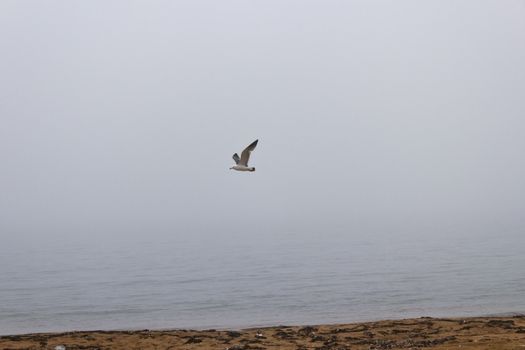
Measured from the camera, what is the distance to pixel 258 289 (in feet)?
146

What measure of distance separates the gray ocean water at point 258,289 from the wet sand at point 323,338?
679 cm

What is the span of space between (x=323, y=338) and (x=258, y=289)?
2300 cm

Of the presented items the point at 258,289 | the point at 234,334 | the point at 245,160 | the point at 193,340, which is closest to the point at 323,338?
the point at 234,334

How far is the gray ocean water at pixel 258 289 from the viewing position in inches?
1297

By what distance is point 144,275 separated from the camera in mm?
57750

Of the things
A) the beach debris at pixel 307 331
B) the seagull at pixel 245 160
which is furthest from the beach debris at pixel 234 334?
the seagull at pixel 245 160

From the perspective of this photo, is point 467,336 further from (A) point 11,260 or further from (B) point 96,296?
(A) point 11,260

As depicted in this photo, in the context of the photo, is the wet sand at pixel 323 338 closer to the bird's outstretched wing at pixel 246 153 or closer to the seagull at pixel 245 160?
the seagull at pixel 245 160

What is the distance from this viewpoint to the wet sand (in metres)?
19.7

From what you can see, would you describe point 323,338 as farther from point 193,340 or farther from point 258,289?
point 258,289

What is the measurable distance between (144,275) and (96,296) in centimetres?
1414

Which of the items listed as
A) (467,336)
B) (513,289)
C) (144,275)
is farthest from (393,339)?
(144,275)

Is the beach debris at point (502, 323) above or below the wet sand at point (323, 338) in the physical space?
above

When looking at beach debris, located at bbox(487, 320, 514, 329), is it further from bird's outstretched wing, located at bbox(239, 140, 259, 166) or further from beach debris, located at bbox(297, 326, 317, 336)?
bird's outstretched wing, located at bbox(239, 140, 259, 166)
